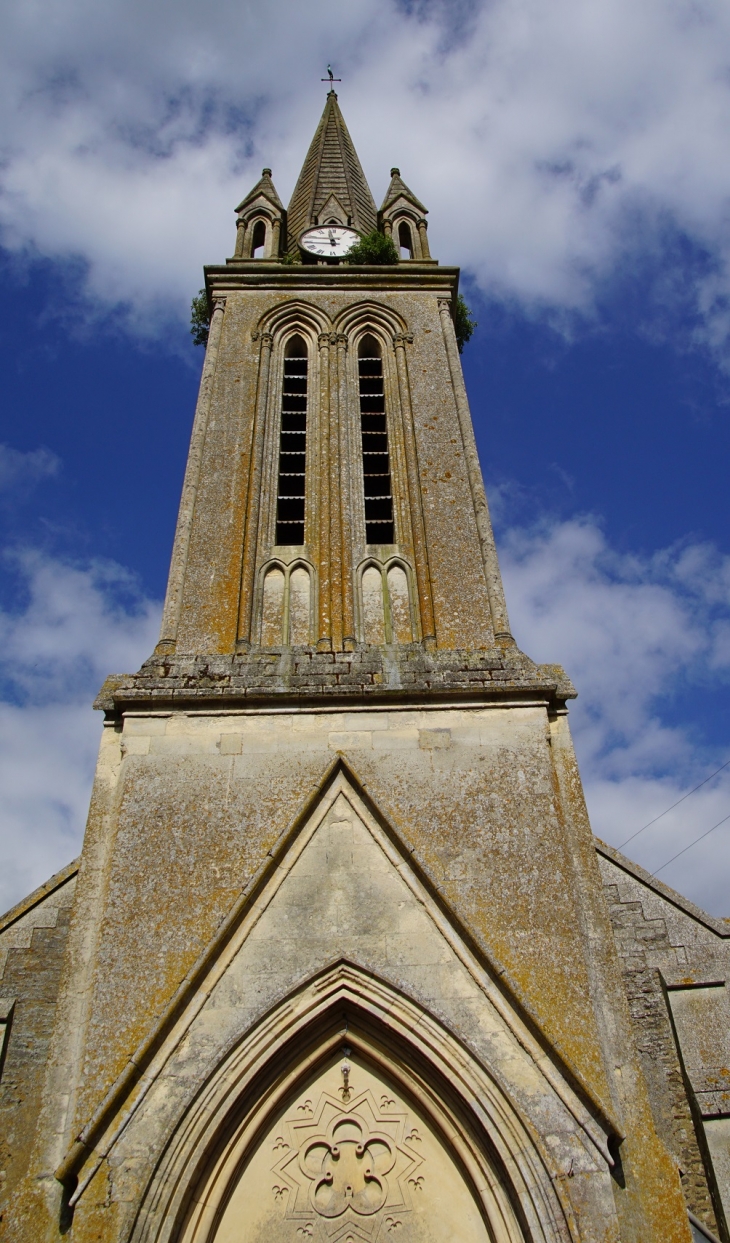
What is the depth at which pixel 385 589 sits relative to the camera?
1134 centimetres

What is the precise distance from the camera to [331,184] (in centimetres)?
2059

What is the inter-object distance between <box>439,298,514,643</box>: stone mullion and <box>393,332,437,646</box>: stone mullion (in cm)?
65

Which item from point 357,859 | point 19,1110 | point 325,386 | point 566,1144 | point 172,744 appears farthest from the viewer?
point 325,386

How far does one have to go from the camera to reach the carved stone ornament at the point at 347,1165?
6.90 m

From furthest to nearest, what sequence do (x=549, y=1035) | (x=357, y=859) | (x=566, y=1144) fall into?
(x=357, y=859) → (x=549, y=1035) → (x=566, y=1144)

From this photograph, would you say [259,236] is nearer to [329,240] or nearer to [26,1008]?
[329,240]

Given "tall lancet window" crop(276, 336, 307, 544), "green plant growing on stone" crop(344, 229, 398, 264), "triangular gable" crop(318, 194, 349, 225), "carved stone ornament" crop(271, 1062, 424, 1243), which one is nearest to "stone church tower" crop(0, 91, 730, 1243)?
"carved stone ornament" crop(271, 1062, 424, 1243)

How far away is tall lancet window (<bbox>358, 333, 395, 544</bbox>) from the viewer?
1229 cm

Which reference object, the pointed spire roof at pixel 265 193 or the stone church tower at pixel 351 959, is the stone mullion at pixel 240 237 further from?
the stone church tower at pixel 351 959

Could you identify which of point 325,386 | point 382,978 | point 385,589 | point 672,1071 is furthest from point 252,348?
point 672,1071

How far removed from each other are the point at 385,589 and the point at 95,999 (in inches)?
221

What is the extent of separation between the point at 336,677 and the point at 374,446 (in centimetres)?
497

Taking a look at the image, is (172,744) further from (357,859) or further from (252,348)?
(252,348)

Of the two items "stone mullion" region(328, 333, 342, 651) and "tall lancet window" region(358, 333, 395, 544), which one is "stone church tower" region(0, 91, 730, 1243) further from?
"tall lancet window" region(358, 333, 395, 544)
